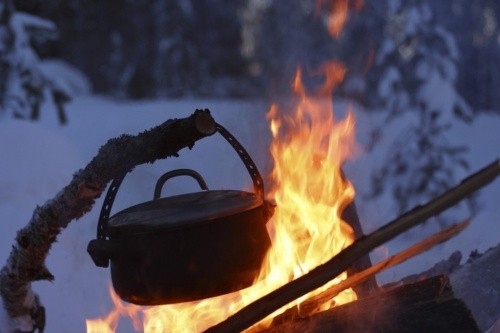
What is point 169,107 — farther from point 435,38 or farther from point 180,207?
point 180,207

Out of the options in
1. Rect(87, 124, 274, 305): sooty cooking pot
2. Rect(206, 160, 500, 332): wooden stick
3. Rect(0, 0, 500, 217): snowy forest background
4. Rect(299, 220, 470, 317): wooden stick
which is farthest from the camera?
Rect(0, 0, 500, 217): snowy forest background

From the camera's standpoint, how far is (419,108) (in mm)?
11742

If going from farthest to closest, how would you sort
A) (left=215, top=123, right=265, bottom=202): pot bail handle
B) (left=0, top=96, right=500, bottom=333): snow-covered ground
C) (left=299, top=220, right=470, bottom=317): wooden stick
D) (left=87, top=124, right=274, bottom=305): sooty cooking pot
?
(left=0, top=96, right=500, bottom=333): snow-covered ground
(left=215, top=123, right=265, bottom=202): pot bail handle
(left=87, top=124, right=274, bottom=305): sooty cooking pot
(left=299, top=220, right=470, bottom=317): wooden stick

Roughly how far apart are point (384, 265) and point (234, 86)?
2282cm

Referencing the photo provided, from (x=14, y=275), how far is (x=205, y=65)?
2063cm

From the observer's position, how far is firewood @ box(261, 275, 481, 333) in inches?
93.6

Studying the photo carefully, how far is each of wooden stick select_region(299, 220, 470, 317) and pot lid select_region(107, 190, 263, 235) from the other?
444 mm

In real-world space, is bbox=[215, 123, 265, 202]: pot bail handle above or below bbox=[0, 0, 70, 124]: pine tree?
below

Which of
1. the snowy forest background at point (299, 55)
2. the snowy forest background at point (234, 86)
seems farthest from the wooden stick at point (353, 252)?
the snowy forest background at point (299, 55)

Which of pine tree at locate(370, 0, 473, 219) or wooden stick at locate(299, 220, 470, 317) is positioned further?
pine tree at locate(370, 0, 473, 219)

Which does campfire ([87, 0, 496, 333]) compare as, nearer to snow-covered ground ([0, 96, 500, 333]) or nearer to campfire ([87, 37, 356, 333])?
campfire ([87, 37, 356, 333])

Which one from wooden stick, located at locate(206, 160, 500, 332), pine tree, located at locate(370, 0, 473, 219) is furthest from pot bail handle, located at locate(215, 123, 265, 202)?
pine tree, located at locate(370, 0, 473, 219)

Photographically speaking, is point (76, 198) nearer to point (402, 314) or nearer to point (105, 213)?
point (105, 213)

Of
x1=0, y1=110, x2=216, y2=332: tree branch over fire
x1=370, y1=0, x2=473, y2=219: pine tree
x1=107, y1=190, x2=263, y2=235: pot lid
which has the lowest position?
x1=107, y1=190, x2=263, y2=235: pot lid
